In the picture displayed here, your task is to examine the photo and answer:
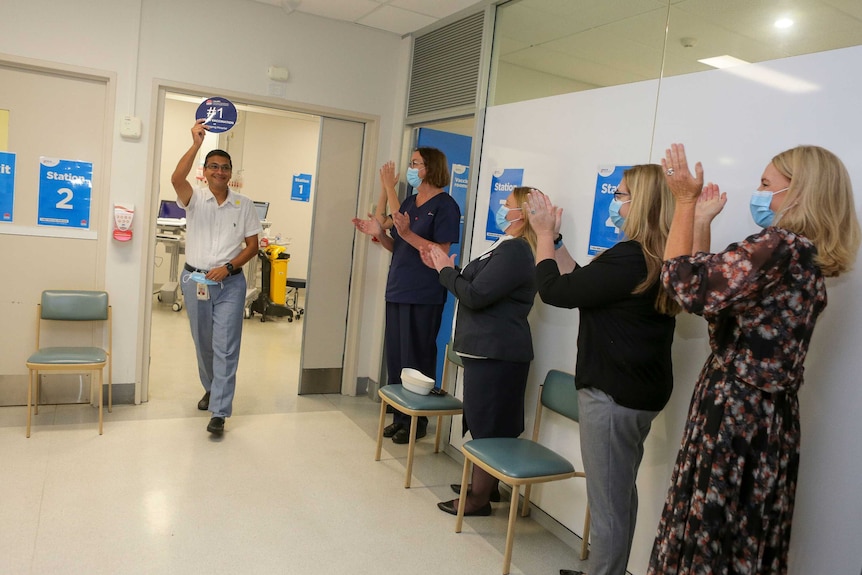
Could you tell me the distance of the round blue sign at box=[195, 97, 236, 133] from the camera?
4125mm

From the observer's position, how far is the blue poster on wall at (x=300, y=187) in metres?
9.67

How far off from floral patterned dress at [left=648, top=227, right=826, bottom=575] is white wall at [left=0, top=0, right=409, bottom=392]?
356 cm

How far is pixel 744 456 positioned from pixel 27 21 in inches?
176

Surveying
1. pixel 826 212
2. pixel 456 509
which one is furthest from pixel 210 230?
pixel 826 212

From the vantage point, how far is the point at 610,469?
2379 millimetres

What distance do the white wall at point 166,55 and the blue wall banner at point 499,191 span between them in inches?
59.8

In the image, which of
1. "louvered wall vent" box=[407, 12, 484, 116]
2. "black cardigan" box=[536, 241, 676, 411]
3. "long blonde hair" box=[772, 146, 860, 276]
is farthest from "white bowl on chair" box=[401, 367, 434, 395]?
"long blonde hair" box=[772, 146, 860, 276]

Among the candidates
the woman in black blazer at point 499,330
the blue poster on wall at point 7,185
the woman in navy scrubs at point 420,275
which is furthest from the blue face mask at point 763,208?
the blue poster on wall at point 7,185

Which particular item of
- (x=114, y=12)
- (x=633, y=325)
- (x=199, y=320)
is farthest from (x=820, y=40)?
(x=114, y=12)

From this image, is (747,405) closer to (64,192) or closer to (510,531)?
(510,531)

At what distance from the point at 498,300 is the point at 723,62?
1.36 metres

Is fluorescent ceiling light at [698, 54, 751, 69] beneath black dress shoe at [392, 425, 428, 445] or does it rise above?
above

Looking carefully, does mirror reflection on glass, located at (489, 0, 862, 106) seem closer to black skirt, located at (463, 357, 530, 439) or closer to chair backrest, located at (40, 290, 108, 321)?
black skirt, located at (463, 357, 530, 439)

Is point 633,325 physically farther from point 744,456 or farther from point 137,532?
point 137,532
